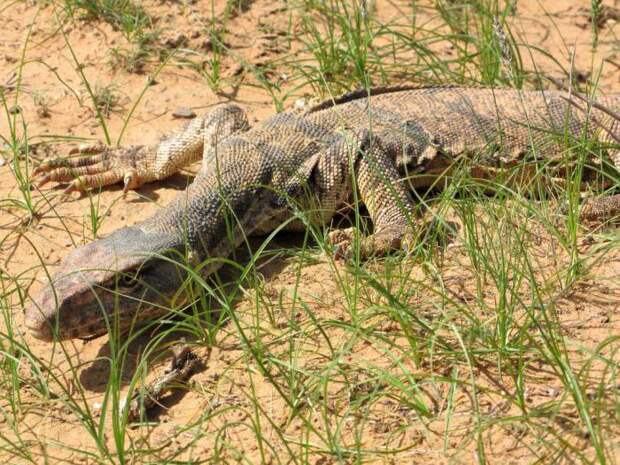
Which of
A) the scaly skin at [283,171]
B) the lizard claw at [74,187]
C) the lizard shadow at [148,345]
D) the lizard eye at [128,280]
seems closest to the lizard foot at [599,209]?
the scaly skin at [283,171]

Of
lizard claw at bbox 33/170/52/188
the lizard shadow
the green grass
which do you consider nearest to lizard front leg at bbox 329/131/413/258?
the green grass

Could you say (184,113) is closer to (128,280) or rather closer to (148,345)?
(128,280)

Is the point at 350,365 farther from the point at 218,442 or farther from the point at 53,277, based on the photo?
the point at 53,277

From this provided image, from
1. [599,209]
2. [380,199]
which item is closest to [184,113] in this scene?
[380,199]

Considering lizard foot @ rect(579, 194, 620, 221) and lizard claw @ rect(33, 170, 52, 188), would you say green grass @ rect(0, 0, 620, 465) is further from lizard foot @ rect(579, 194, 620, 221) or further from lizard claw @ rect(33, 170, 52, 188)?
lizard claw @ rect(33, 170, 52, 188)

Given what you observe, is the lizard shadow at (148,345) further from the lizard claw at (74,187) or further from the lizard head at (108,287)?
the lizard claw at (74,187)

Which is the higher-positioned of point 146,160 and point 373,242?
point 146,160

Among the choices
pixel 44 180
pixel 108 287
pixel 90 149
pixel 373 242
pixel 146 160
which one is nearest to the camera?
pixel 108 287

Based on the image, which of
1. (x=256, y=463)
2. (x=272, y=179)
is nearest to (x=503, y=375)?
(x=256, y=463)
